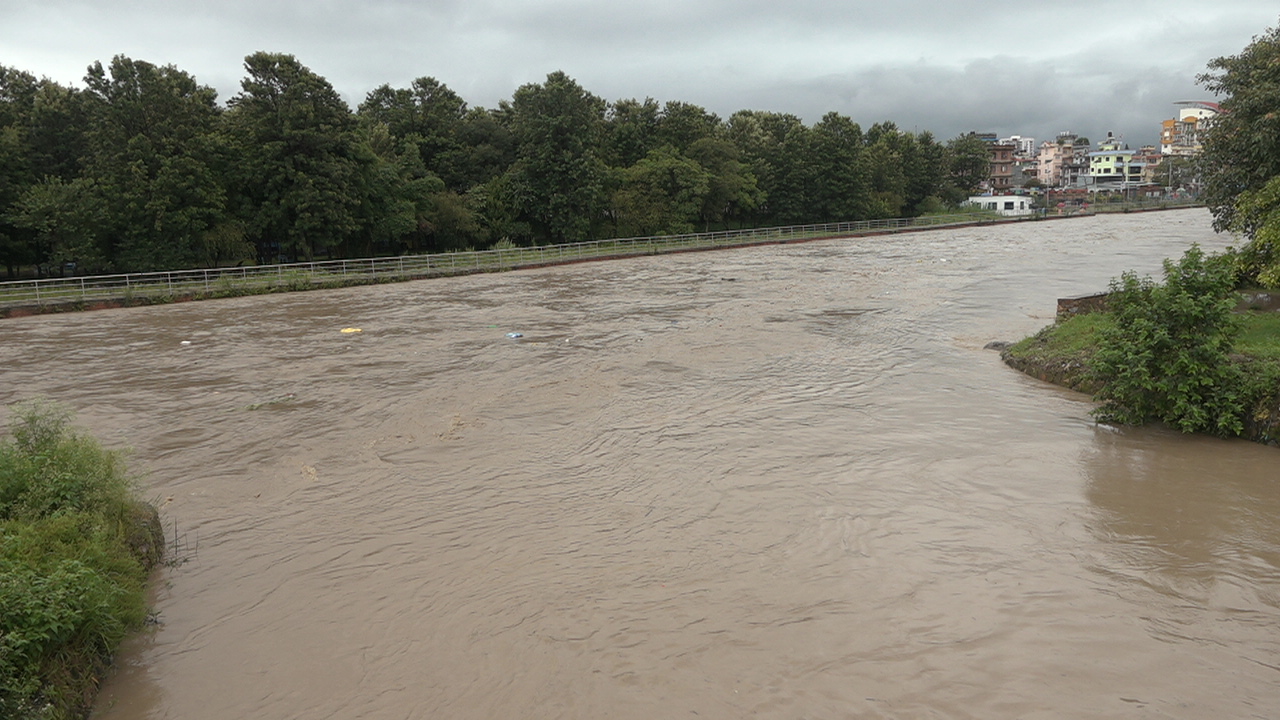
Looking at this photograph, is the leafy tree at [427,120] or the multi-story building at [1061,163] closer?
the leafy tree at [427,120]

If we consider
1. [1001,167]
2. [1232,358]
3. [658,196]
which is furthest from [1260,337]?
[1001,167]

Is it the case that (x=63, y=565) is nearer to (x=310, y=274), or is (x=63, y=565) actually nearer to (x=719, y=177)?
(x=310, y=274)

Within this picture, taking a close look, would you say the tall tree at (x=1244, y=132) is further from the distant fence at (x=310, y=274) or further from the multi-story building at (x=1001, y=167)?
the multi-story building at (x=1001, y=167)

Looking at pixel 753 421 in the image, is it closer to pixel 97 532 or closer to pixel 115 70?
pixel 97 532

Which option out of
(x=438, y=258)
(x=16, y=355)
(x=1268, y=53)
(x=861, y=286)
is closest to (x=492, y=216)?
(x=438, y=258)

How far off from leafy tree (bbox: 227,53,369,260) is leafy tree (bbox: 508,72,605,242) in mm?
14712

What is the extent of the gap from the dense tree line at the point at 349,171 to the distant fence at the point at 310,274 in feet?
13.4

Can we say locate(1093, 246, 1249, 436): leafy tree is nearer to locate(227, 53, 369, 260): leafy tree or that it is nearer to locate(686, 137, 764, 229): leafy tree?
locate(227, 53, 369, 260): leafy tree

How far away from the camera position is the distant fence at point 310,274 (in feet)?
97.4

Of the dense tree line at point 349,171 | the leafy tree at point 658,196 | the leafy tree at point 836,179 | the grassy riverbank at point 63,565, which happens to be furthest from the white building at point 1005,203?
the grassy riverbank at point 63,565

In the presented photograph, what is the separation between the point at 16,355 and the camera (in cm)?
1973

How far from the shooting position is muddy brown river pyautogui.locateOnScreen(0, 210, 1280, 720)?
530cm

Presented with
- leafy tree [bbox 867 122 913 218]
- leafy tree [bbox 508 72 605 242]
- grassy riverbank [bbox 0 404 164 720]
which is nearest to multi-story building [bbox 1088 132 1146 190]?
leafy tree [bbox 867 122 913 218]

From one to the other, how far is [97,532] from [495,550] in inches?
119
